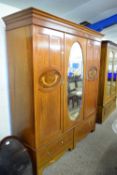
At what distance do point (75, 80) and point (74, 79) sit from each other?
0.04m

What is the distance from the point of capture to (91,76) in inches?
98.0

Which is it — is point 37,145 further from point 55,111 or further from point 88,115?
point 88,115

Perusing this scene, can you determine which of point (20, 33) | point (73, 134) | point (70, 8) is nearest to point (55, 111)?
point (73, 134)

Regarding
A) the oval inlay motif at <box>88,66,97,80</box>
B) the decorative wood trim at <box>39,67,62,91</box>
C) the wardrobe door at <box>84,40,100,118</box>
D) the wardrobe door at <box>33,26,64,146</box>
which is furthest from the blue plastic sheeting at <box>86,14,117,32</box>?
the decorative wood trim at <box>39,67,62,91</box>

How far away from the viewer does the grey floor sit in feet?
6.26

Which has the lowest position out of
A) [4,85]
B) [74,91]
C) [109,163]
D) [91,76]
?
[109,163]

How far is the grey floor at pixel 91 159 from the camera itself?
1.91 metres

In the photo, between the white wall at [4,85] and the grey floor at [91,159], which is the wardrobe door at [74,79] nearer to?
the grey floor at [91,159]

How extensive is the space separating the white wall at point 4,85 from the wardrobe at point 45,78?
86mm

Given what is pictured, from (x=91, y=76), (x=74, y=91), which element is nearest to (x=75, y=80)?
(x=74, y=91)

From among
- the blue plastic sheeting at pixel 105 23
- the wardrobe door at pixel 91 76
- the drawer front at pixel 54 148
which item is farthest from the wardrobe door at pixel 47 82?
the blue plastic sheeting at pixel 105 23

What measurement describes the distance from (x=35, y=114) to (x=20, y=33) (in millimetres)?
905

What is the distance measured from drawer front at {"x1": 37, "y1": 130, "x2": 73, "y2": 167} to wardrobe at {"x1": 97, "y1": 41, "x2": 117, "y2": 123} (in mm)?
1379

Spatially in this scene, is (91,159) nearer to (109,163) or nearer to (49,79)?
(109,163)
